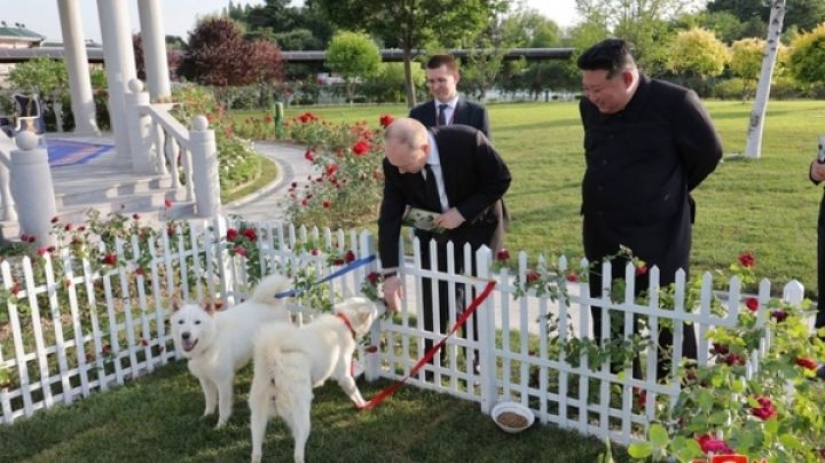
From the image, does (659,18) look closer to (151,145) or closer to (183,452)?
(151,145)

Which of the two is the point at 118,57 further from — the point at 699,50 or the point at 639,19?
the point at 699,50

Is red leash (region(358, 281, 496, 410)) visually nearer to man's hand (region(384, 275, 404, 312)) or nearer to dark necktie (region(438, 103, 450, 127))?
man's hand (region(384, 275, 404, 312))

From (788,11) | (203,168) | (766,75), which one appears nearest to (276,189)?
(203,168)

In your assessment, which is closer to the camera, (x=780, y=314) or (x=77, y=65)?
(x=780, y=314)

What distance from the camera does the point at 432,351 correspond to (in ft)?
13.1

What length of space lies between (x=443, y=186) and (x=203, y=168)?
583 cm

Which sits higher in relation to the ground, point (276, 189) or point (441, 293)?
point (441, 293)

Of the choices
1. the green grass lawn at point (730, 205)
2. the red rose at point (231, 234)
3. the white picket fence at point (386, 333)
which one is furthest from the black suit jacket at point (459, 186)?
the green grass lawn at point (730, 205)

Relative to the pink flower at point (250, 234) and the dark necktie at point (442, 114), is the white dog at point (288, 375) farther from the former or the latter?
the dark necktie at point (442, 114)

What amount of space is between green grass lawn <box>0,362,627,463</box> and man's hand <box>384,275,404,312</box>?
24.6 inches

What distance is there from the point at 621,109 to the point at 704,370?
4.98 feet

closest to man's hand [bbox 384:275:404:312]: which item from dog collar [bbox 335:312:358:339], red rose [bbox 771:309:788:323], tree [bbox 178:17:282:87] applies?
dog collar [bbox 335:312:358:339]

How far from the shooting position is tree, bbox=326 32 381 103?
38.3 m

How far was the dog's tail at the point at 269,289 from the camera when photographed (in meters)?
4.28
